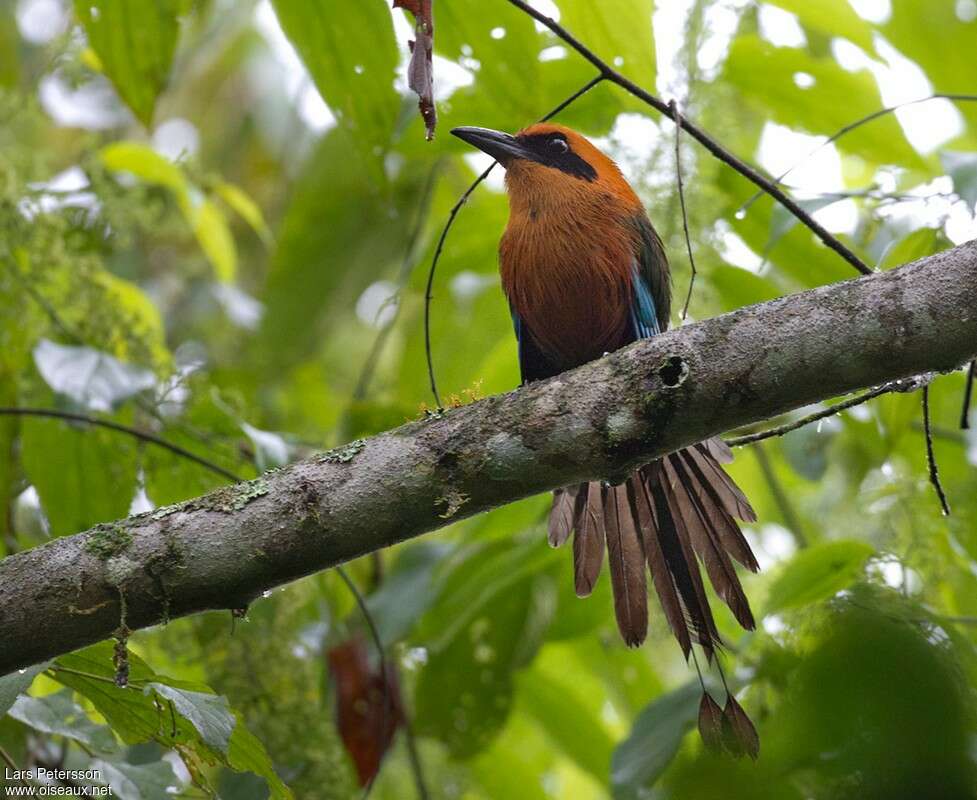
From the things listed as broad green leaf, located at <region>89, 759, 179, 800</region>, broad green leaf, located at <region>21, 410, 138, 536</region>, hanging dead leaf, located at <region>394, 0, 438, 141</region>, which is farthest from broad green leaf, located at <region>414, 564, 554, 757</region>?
hanging dead leaf, located at <region>394, 0, 438, 141</region>

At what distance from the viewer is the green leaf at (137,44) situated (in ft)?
9.24

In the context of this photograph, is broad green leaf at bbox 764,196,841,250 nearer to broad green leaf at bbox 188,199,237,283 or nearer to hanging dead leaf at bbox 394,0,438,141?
hanging dead leaf at bbox 394,0,438,141

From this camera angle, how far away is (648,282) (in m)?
3.48

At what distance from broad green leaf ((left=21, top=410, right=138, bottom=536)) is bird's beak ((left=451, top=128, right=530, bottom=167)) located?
53.0 inches

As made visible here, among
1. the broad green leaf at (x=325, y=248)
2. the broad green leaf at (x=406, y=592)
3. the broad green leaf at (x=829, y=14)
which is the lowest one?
the broad green leaf at (x=406, y=592)

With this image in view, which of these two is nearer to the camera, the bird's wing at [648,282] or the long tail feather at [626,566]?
the long tail feather at [626,566]

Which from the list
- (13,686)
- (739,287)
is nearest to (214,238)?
(739,287)

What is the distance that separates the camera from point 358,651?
4125 millimetres

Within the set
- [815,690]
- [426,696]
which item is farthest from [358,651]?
[815,690]

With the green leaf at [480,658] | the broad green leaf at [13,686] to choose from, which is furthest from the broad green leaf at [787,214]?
the broad green leaf at [13,686]

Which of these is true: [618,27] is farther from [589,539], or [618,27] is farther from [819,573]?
[819,573]

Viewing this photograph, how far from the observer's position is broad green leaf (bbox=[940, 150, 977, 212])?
8.41 feet

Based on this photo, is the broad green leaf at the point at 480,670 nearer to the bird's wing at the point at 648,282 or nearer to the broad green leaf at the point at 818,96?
the bird's wing at the point at 648,282

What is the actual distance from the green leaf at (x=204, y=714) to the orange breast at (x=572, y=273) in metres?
1.65
